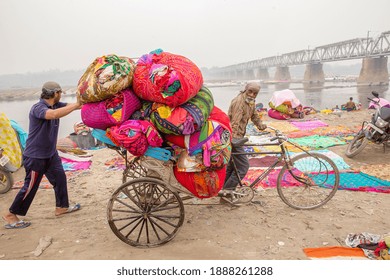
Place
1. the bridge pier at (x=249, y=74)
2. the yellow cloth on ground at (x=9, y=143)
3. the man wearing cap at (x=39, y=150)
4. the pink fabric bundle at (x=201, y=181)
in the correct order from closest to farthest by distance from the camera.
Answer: the pink fabric bundle at (x=201, y=181)
the man wearing cap at (x=39, y=150)
the yellow cloth on ground at (x=9, y=143)
the bridge pier at (x=249, y=74)

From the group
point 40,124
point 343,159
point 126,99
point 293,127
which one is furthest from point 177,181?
point 293,127

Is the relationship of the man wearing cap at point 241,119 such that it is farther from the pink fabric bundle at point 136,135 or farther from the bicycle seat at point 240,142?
the pink fabric bundle at point 136,135

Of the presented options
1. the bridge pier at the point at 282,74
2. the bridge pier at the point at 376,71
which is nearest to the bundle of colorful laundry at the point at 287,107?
the bridge pier at the point at 376,71

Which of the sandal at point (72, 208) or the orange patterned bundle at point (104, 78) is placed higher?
the orange patterned bundle at point (104, 78)

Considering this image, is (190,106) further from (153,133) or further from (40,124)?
(40,124)

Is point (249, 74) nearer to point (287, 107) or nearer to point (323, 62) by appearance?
point (323, 62)

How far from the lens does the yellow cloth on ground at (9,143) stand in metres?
4.51

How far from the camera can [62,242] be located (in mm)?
2734

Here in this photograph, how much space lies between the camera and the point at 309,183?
327 cm

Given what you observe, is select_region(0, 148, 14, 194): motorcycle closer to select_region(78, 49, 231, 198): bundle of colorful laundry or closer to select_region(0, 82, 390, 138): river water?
select_region(78, 49, 231, 198): bundle of colorful laundry

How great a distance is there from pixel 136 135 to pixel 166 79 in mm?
534

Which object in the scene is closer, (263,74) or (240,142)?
(240,142)

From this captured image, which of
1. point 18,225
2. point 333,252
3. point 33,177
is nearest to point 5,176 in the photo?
point 18,225

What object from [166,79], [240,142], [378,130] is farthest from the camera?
[378,130]
